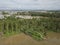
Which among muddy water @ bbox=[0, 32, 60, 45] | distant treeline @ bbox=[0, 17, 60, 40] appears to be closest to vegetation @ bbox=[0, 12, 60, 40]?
distant treeline @ bbox=[0, 17, 60, 40]

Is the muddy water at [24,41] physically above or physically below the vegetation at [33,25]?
below

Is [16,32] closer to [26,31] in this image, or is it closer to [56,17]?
[26,31]

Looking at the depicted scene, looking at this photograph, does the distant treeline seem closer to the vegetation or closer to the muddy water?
the vegetation

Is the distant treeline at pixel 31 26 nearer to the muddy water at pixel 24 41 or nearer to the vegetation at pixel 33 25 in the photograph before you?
the vegetation at pixel 33 25

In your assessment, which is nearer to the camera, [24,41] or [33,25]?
[24,41]

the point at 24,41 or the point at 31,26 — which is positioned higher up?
the point at 31,26

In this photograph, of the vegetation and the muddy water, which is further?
the vegetation

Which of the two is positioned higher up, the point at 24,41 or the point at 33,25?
the point at 33,25

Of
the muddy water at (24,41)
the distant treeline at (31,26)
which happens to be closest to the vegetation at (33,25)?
the distant treeline at (31,26)

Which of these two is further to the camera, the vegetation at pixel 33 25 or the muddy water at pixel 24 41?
the vegetation at pixel 33 25

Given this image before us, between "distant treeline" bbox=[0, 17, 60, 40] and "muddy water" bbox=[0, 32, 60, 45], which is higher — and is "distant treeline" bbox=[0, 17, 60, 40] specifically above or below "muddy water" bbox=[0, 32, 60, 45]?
above

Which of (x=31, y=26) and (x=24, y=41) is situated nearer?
(x=24, y=41)

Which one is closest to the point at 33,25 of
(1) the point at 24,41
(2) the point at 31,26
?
(2) the point at 31,26

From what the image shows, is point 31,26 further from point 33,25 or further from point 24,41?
point 24,41
